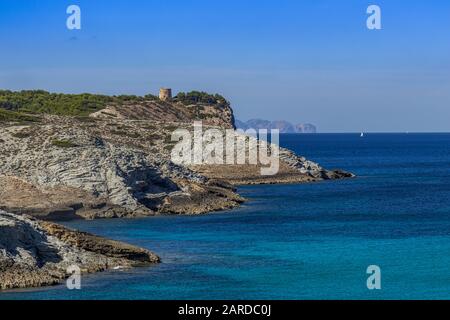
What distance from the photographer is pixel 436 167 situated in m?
155

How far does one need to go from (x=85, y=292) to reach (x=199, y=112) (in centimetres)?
15479

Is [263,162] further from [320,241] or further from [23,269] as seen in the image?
[23,269]

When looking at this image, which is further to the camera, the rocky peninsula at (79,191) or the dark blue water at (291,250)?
the rocky peninsula at (79,191)

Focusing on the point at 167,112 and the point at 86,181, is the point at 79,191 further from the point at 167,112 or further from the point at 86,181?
the point at 167,112

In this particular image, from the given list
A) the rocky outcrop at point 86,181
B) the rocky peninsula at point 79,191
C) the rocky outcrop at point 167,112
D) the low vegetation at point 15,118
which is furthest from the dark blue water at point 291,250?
the rocky outcrop at point 167,112

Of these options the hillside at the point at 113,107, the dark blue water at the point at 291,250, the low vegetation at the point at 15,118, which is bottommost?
the dark blue water at the point at 291,250

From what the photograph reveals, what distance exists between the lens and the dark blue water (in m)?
40.8

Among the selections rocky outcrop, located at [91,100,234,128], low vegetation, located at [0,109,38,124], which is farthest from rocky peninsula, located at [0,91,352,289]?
rocky outcrop, located at [91,100,234,128]

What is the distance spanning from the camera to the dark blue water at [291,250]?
40.8 metres

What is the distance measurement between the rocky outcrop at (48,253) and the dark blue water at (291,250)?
1.21 m

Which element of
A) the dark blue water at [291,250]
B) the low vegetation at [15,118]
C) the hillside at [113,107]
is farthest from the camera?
the hillside at [113,107]

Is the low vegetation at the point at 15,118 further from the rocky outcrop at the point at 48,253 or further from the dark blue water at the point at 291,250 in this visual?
the rocky outcrop at the point at 48,253

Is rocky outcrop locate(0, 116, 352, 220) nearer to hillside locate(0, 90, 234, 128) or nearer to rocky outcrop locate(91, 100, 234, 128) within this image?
rocky outcrop locate(91, 100, 234, 128)
